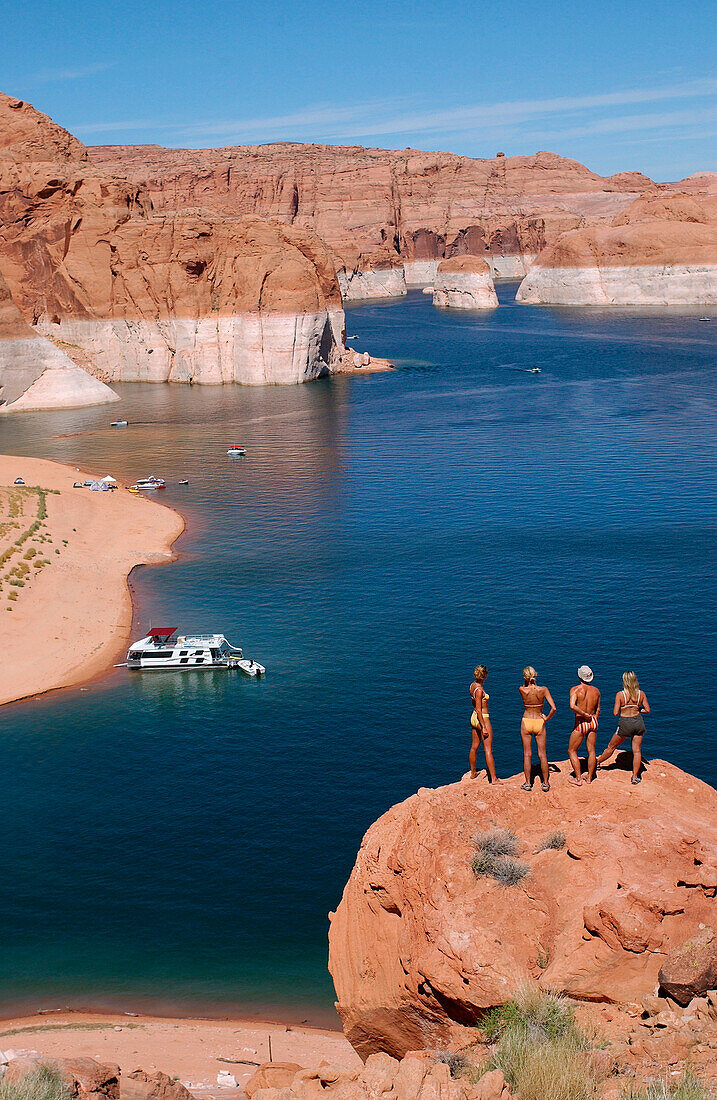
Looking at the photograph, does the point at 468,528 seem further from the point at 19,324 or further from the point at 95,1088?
the point at 19,324

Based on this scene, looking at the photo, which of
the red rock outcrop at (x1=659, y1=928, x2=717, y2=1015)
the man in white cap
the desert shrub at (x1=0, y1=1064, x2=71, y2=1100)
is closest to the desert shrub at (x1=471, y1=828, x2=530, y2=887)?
the man in white cap

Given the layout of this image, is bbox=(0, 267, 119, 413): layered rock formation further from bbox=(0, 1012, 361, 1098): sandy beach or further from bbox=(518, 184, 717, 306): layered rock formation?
bbox=(518, 184, 717, 306): layered rock formation

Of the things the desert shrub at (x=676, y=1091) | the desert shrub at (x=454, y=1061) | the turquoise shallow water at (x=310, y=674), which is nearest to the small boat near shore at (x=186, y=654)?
the turquoise shallow water at (x=310, y=674)

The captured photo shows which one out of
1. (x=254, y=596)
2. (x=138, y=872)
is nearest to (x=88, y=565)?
(x=254, y=596)

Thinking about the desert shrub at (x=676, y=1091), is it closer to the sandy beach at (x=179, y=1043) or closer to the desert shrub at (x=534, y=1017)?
the desert shrub at (x=534, y=1017)

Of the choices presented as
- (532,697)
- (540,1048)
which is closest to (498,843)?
(540,1048)

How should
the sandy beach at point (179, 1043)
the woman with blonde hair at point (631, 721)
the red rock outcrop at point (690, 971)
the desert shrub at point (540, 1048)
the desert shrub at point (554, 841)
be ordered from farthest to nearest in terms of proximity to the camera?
the sandy beach at point (179, 1043)
the woman with blonde hair at point (631, 721)
the desert shrub at point (554, 841)
the red rock outcrop at point (690, 971)
the desert shrub at point (540, 1048)
